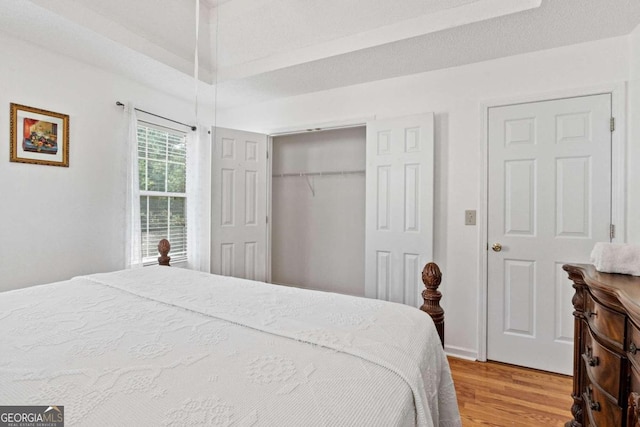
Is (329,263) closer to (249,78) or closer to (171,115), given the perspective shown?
(249,78)

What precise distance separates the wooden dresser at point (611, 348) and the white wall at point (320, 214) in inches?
91.3

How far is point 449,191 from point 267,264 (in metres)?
2.20

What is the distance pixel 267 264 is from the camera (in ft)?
12.2

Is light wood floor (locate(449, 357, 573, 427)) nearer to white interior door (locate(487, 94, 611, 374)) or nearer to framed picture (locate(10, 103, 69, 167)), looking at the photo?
white interior door (locate(487, 94, 611, 374))

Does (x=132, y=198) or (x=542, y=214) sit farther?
(x=132, y=198)

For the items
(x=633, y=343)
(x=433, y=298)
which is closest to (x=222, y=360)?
(x=433, y=298)

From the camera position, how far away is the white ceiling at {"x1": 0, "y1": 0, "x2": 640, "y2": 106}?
2.03m

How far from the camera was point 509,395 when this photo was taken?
2.10m

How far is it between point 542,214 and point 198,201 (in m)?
3.39

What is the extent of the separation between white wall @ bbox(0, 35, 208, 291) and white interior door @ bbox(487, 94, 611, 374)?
341 centimetres

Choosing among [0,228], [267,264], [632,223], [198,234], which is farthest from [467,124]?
[0,228]

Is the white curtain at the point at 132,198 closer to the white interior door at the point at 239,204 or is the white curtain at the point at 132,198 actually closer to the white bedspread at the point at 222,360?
the white interior door at the point at 239,204

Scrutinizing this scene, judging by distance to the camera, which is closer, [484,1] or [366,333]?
[366,333]

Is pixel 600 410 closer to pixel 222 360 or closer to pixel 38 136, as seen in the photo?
pixel 222 360
